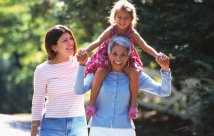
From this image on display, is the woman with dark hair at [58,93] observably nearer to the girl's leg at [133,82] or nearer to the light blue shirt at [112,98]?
the light blue shirt at [112,98]

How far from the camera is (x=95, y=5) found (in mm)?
7332

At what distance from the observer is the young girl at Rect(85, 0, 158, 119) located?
3457 millimetres

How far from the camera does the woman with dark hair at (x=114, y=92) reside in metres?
3.41

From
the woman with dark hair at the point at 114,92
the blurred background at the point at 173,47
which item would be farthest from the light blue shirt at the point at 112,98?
the blurred background at the point at 173,47

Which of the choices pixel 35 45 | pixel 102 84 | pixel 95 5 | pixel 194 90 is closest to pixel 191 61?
pixel 194 90

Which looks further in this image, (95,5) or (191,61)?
(95,5)

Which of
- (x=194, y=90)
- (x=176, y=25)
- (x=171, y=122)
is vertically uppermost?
(x=176, y=25)

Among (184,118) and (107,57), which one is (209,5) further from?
(107,57)

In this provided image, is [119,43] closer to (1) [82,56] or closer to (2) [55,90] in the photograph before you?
(1) [82,56]

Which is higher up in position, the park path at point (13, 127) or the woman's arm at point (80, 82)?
the woman's arm at point (80, 82)

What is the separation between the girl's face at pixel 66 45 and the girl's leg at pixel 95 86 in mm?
648

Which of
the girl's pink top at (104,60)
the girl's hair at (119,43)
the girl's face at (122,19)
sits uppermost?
the girl's face at (122,19)

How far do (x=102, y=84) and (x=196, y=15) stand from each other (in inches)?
133

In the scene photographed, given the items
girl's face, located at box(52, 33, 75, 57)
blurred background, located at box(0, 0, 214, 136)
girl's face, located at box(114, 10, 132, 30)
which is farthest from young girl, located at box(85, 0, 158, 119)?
blurred background, located at box(0, 0, 214, 136)
